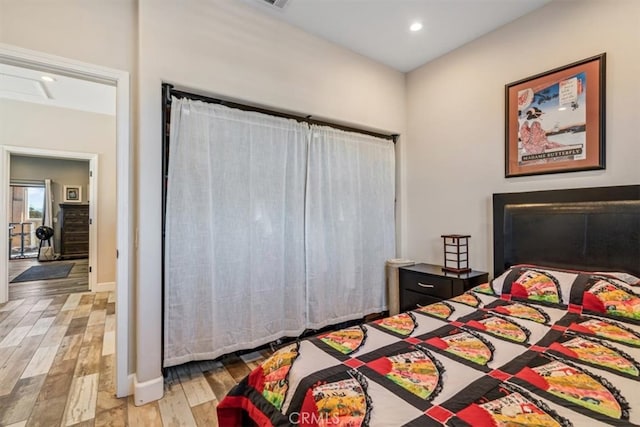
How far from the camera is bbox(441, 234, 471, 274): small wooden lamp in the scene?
2.71m

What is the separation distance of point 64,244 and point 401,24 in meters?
9.21

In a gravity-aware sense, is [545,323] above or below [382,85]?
below

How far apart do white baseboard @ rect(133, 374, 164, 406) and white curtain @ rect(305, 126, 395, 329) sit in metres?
1.26

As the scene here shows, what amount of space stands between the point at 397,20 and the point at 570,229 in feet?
7.04

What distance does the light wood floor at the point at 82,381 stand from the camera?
1753 mm

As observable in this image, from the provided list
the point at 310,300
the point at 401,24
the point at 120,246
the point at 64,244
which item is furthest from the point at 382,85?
the point at 64,244

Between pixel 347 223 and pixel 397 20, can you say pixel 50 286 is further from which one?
pixel 397 20

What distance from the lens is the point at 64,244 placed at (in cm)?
762

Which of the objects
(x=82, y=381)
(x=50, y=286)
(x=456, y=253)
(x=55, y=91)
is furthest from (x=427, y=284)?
(x=50, y=286)

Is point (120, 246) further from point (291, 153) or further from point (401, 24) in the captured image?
point (401, 24)

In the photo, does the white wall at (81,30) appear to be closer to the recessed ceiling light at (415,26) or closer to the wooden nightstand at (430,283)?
the recessed ceiling light at (415,26)

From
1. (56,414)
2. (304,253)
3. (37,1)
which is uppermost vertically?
(37,1)

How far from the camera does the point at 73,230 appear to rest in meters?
7.68

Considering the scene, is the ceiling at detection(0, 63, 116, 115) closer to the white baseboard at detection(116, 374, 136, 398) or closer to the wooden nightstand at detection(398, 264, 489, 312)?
the white baseboard at detection(116, 374, 136, 398)
